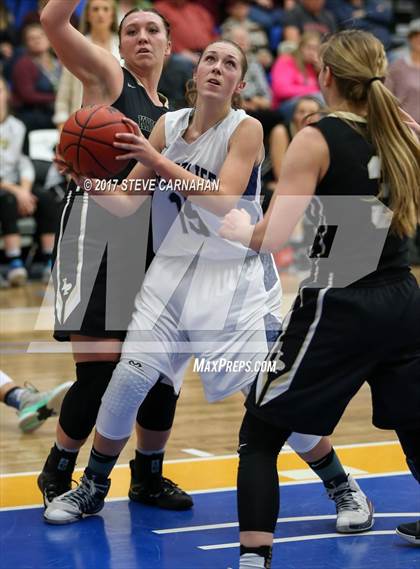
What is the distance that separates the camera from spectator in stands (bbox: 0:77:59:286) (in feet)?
33.8

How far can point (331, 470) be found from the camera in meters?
4.29

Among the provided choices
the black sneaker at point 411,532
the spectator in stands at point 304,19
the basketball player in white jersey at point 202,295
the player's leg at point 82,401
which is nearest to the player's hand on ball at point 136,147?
the basketball player in white jersey at point 202,295

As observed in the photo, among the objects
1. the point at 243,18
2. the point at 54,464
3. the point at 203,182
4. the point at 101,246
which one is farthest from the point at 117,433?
the point at 243,18

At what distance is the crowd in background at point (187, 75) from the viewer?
10391 millimetres

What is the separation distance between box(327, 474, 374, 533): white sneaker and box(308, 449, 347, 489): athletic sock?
20 millimetres

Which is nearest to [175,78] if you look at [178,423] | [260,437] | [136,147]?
[178,423]

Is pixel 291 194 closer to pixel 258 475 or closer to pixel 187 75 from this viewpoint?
pixel 258 475

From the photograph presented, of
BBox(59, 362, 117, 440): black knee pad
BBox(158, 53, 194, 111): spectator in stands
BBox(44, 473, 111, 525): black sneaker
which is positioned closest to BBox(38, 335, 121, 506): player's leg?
BBox(59, 362, 117, 440): black knee pad

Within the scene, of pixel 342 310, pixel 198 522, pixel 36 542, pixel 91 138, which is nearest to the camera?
pixel 342 310

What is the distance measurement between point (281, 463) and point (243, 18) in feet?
30.0

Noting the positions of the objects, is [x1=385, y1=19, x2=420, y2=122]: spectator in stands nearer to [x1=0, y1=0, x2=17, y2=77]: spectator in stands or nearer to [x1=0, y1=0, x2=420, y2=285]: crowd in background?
[x1=0, y1=0, x2=420, y2=285]: crowd in background

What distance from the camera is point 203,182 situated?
12.6 ft

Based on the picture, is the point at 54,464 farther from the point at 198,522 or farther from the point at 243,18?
the point at 243,18

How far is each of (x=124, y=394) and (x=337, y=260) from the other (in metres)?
1.11
